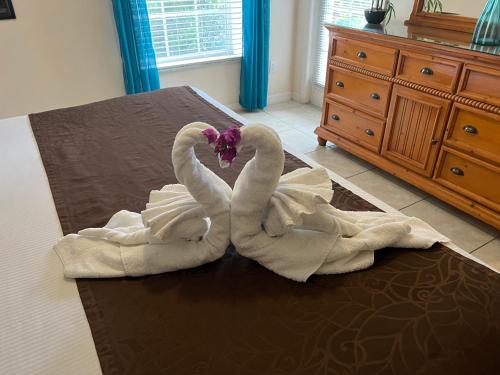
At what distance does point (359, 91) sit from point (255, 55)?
127 cm

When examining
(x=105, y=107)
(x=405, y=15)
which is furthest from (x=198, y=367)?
(x=405, y=15)

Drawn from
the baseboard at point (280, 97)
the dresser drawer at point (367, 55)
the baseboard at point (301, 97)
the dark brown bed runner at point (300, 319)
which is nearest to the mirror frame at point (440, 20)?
the dresser drawer at point (367, 55)

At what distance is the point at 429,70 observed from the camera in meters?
2.04

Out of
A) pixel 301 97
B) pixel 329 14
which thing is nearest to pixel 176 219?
pixel 329 14

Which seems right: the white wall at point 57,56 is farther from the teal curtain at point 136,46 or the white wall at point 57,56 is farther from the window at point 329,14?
the window at point 329,14

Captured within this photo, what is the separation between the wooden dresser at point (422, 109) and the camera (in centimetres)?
186

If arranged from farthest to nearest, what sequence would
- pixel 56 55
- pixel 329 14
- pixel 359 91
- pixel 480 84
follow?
pixel 329 14, pixel 56 55, pixel 359 91, pixel 480 84

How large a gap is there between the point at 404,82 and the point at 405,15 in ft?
2.48

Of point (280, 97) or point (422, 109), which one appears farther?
point (280, 97)

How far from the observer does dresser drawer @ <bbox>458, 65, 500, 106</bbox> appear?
176 centimetres

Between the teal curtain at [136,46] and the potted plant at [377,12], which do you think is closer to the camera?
the potted plant at [377,12]

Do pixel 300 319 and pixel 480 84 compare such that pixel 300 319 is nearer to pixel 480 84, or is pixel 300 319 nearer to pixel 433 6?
pixel 480 84

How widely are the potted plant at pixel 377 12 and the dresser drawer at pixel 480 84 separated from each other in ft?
2.76

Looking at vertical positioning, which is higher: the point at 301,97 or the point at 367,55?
the point at 367,55
